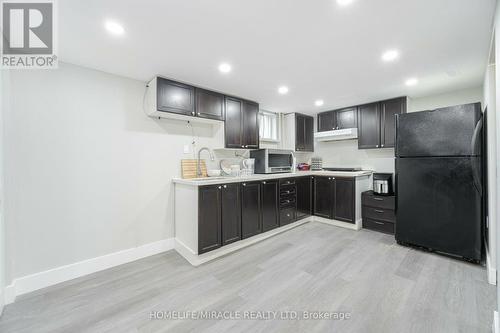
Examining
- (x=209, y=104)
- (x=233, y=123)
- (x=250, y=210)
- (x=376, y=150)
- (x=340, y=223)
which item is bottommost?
(x=340, y=223)

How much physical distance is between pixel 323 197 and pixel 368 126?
165 centimetres

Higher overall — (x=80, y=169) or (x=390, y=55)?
(x=390, y=55)

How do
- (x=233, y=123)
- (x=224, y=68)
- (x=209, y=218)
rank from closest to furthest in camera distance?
1. (x=224, y=68)
2. (x=209, y=218)
3. (x=233, y=123)

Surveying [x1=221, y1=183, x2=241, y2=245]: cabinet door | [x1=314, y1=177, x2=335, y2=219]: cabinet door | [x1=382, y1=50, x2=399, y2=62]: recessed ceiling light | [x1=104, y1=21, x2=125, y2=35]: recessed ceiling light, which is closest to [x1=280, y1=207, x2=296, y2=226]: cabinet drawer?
[x1=314, y1=177, x2=335, y2=219]: cabinet door

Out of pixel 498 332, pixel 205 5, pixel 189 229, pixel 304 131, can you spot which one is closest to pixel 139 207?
pixel 189 229

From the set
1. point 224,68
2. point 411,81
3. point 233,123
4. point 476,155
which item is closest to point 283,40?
point 224,68

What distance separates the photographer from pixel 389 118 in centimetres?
371

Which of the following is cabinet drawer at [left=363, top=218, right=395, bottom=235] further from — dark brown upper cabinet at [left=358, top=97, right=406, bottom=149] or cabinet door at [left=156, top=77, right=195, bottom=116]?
cabinet door at [left=156, top=77, right=195, bottom=116]

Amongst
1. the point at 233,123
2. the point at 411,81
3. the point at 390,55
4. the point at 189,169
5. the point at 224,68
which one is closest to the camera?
the point at 390,55

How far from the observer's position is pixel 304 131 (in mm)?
4848

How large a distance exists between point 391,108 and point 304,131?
1738 mm

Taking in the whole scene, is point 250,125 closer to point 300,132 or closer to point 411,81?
point 300,132

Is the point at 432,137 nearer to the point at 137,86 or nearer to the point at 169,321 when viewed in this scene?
the point at 169,321

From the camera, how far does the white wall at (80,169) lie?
2.00m
